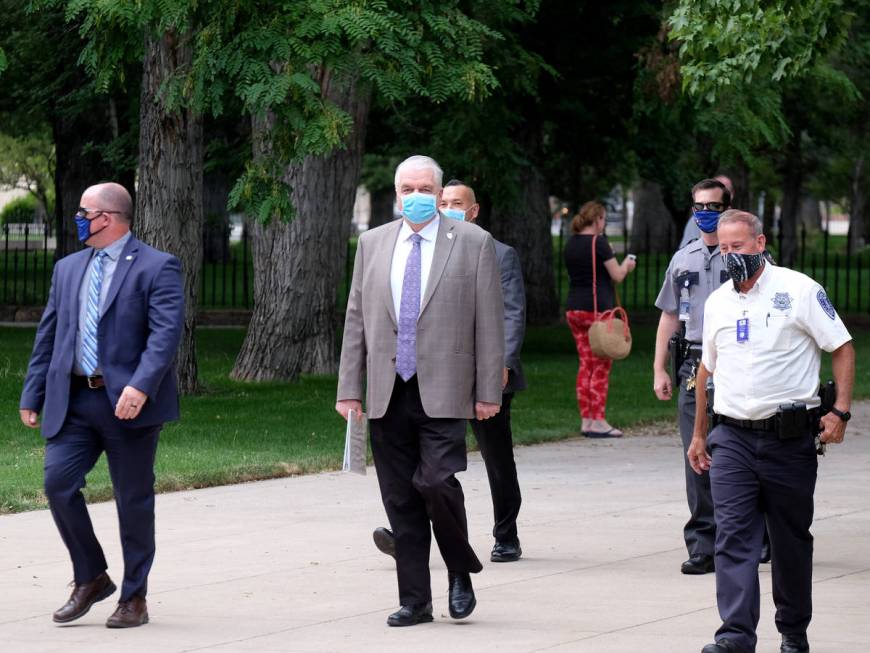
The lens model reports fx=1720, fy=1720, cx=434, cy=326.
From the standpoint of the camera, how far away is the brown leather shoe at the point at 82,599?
22.3ft

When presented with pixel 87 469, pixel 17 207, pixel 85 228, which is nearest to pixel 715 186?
pixel 85 228

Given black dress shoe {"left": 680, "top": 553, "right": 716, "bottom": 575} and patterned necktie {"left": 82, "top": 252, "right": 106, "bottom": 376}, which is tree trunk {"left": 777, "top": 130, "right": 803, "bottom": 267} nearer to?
black dress shoe {"left": 680, "top": 553, "right": 716, "bottom": 575}

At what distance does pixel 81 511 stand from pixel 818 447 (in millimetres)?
2892

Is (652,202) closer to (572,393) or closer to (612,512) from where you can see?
(572,393)

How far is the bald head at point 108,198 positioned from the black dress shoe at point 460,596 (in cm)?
199

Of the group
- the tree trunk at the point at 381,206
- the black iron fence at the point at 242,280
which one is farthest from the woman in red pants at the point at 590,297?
the tree trunk at the point at 381,206

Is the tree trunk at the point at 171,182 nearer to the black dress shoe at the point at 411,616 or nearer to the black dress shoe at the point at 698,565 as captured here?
the black dress shoe at the point at 698,565

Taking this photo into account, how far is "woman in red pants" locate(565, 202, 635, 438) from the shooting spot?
13680 millimetres

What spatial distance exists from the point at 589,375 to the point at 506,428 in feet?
17.2

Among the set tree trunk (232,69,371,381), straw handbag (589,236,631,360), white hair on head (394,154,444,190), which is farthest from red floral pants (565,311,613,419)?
white hair on head (394,154,444,190)

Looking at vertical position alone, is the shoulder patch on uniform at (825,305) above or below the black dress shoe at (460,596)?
above

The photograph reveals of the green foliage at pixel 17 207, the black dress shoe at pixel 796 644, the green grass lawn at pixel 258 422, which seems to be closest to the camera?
the black dress shoe at pixel 796 644

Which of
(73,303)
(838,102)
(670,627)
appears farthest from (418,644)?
(838,102)

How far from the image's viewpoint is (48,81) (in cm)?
2159
